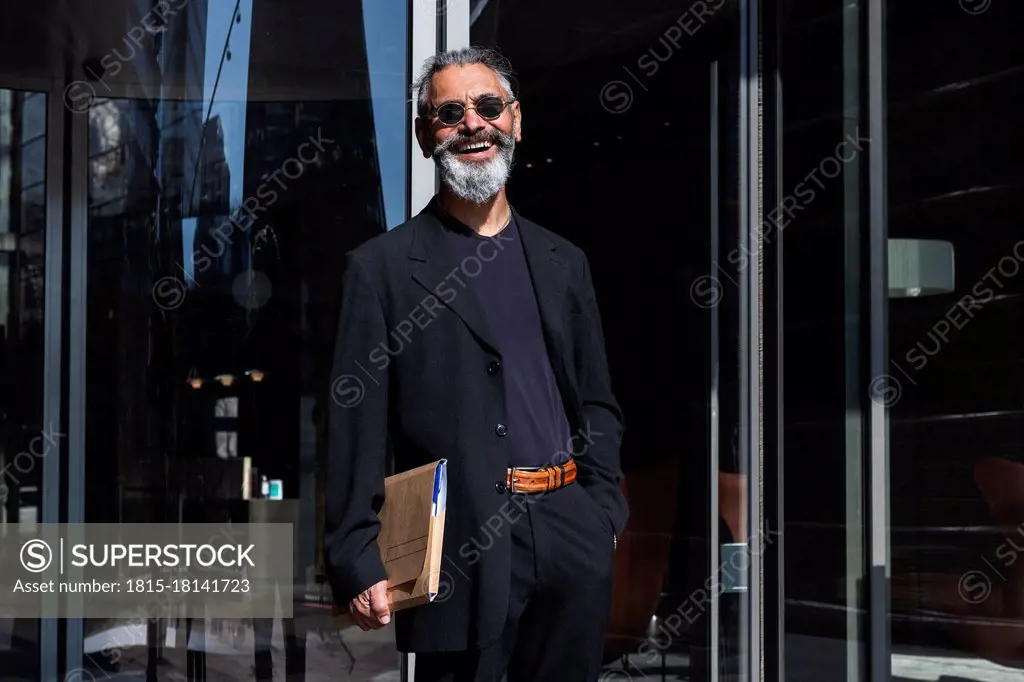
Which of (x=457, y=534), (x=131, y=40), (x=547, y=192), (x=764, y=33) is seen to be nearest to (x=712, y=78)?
(x=764, y=33)

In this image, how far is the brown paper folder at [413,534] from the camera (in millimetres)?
2225

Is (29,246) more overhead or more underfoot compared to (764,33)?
more underfoot

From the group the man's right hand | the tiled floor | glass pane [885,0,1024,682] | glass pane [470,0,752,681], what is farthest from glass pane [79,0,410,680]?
the man's right hand

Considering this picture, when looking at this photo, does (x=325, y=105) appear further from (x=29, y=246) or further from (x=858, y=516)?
(x=858, y=516)

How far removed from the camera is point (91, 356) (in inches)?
185

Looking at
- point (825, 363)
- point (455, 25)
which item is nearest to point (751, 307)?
point (825, 363)

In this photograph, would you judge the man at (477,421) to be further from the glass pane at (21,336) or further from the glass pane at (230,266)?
the glass pane at (21,336)

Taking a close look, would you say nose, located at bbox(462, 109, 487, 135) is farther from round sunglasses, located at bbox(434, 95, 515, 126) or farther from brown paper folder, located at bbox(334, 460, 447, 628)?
brown paper folder, located at bbox(334, 460, 447, 628)

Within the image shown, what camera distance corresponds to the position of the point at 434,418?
2432mm

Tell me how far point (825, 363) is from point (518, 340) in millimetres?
1882

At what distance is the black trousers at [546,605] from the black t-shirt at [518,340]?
98 millimetres

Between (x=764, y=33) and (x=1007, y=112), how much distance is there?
2.66 ft

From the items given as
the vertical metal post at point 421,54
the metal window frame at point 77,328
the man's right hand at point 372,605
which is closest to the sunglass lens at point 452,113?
the man's right hand at point 372,605

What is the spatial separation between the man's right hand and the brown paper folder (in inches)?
0.6
